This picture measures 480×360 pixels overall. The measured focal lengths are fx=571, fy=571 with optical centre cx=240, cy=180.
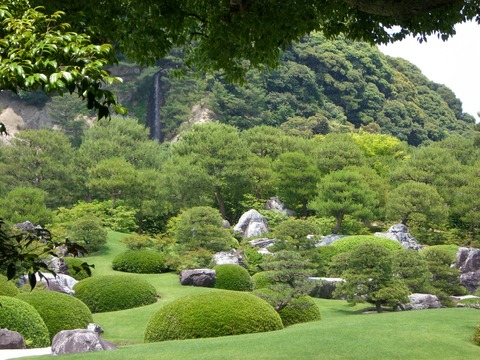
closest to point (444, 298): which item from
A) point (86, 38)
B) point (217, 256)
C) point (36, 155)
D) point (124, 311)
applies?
point (217, 256)

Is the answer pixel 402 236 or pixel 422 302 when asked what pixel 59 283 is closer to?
pixel 422 302

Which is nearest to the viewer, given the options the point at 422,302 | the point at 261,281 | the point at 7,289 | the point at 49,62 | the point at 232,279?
the point at 49,62

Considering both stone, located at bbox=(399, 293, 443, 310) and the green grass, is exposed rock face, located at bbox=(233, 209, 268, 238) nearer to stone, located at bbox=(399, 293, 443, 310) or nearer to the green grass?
stone, located at bbox=(399, 293, 443, 310)

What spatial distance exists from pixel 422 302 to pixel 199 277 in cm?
767

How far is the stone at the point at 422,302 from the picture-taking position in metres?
17.8

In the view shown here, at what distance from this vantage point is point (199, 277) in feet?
67.6

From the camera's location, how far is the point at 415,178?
114 ft

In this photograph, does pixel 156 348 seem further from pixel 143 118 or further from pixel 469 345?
pixel 143 118

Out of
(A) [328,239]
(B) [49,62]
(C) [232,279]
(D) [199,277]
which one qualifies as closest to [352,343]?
(B) [49,62]

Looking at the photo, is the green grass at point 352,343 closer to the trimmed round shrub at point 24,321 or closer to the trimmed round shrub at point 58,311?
the trimmed round shrub at point 58,311

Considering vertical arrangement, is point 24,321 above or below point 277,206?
below

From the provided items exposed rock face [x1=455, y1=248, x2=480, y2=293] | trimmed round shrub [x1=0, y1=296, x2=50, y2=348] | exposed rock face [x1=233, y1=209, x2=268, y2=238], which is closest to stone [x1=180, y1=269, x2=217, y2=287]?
trimmed round shrub [x1=0, y1=296, x2=50, y2=348]

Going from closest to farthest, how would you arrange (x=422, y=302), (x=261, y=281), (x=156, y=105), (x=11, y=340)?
1. (x=11, y=340)
2. (x=422, y=302)
3. (x=261, y=281)
4. (x=156, y=105)

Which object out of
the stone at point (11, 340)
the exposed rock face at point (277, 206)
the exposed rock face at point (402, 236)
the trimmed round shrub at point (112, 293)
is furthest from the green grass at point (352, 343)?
the exposed rock face at point (277, 206)
